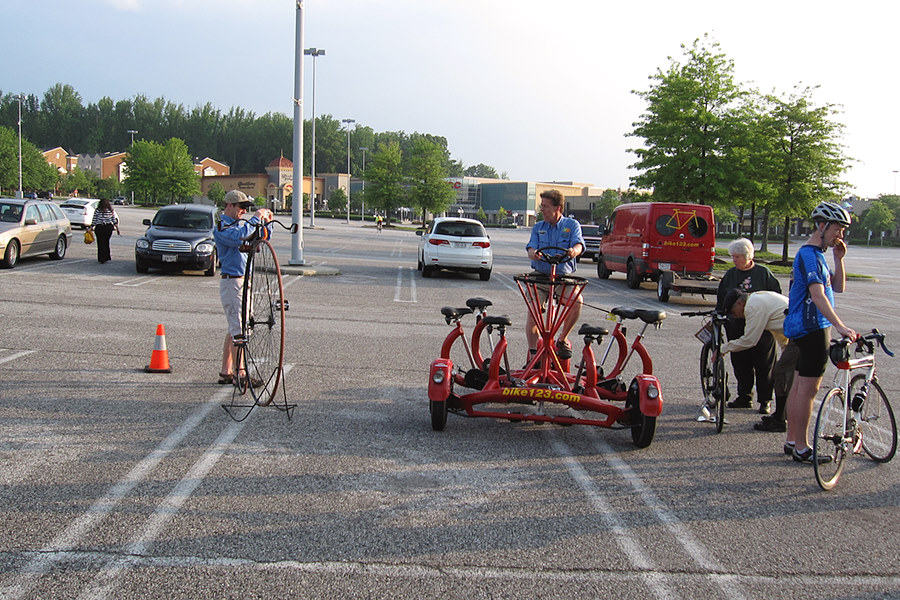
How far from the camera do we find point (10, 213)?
1817cm

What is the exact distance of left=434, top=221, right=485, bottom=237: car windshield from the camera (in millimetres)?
20375

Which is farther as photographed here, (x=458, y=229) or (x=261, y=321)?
(x=458, y=229)

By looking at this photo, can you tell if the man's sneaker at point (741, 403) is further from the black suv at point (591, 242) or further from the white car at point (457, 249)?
the black suv at point (591, 242)

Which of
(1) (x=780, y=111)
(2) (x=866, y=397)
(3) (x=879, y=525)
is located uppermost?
(1) (x=780, y=111)

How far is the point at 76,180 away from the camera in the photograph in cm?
12700

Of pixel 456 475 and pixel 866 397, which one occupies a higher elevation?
pixel 866 397

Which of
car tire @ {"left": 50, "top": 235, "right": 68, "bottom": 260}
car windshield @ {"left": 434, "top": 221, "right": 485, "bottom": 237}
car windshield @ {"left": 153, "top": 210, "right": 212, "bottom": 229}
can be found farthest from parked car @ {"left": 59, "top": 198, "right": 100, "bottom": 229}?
car windshield @ {"left": 434, "top": 221, "right": 485, "bottom": 237}

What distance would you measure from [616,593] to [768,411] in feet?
14.6

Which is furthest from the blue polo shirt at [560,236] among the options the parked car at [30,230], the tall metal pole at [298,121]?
the parked car at [30,230]

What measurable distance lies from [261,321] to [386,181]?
248 ft

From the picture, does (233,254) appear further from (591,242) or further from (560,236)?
(591,242)

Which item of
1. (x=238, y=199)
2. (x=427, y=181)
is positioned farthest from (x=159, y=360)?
(x=427, y=181)

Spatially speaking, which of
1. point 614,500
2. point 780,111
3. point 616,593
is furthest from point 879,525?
point 780,111

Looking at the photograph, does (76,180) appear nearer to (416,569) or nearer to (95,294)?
(95,294)
